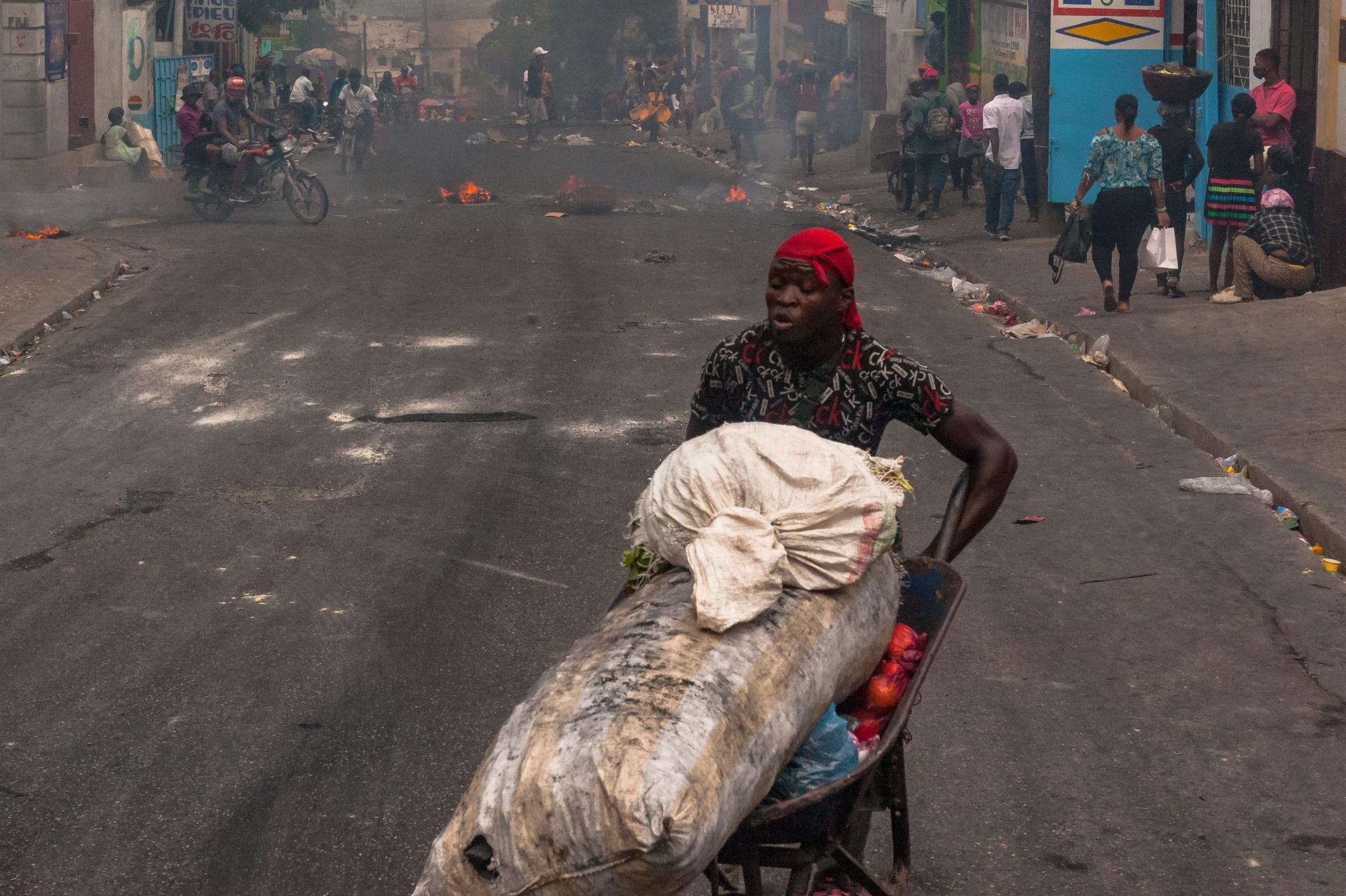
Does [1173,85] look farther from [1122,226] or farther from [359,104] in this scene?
[359,104]

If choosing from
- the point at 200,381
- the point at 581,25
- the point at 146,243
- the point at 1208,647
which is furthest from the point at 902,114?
the point at 581,25

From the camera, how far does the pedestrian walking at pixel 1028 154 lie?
20188 millimetres

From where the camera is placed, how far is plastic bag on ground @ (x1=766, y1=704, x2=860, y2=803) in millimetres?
3287

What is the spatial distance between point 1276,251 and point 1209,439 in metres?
4.35

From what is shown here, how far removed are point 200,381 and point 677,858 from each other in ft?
30.4

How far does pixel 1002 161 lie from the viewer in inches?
766

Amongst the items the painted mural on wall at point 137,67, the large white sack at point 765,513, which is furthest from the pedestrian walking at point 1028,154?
the painted mural on wall at point 137,67

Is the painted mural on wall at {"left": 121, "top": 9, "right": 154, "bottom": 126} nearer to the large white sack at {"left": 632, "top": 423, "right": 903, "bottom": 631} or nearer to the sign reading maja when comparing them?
the sign reading maja

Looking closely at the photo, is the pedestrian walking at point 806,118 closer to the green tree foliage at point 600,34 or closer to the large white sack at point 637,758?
the large white sack at point 637,758

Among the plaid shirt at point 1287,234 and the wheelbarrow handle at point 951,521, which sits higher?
the plaid shirt at point 1287,234

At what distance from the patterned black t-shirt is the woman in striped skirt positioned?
1065 cm

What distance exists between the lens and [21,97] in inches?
995

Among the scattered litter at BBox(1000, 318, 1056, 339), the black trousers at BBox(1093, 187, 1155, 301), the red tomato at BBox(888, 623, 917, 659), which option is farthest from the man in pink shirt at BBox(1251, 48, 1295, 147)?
the red tomato at BBox(888, 623, 917, 659)

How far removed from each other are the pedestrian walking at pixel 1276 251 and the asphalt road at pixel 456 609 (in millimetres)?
2113
